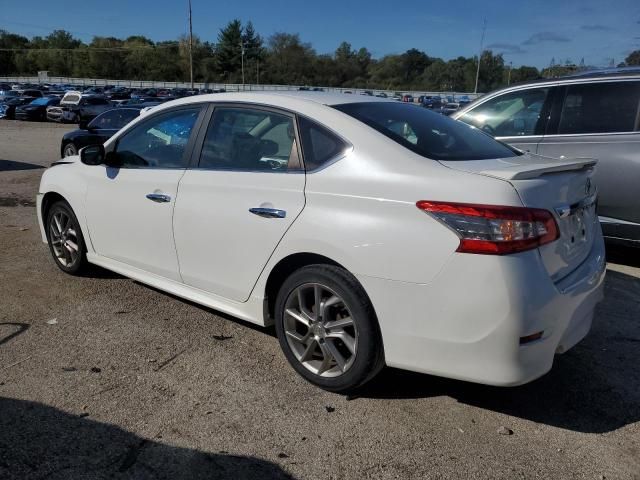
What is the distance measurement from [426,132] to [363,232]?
914 millimetres

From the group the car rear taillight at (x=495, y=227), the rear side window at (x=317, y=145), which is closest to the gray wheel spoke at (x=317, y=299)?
the rear side window at (x=317, y=145)

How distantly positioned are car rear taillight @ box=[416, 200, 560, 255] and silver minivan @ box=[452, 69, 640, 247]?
316 cm

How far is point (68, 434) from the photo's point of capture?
9.03 feet

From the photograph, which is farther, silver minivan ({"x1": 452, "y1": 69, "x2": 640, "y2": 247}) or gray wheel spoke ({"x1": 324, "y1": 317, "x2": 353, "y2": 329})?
silver minivan ({"x1": 452, "y1": 69, "x2": 640, "y2": 247})

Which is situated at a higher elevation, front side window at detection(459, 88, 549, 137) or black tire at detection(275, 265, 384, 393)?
front side window at detection(459, 88, 549, 137)

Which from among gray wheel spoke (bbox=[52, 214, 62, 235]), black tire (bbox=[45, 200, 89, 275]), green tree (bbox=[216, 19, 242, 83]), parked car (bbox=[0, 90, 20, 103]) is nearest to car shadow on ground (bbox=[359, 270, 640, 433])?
black tire (bbox=[45, 200, 89, 275])

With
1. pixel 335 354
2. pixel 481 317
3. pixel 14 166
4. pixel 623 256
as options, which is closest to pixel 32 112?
pixel 14 166

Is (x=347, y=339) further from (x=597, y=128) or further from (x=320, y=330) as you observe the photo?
(x=597, y=128)

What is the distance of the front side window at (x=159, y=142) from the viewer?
393 centimetres

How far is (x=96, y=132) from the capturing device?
517 inches

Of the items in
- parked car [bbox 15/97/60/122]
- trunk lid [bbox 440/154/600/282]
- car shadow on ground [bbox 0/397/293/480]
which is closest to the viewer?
car shadow on ground [bbox 0/397/293/480]

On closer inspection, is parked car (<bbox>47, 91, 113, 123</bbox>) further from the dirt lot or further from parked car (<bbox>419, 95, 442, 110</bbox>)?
the dirt lot

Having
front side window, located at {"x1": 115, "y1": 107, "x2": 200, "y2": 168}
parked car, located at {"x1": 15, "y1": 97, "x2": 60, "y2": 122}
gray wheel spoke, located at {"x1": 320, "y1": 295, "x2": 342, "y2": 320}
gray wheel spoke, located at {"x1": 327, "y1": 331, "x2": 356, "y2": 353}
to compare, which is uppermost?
front side window, located at {"x1": 115, "y1": 107, "x2": 200, "y2": 168}

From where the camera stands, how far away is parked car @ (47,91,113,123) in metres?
29.9
